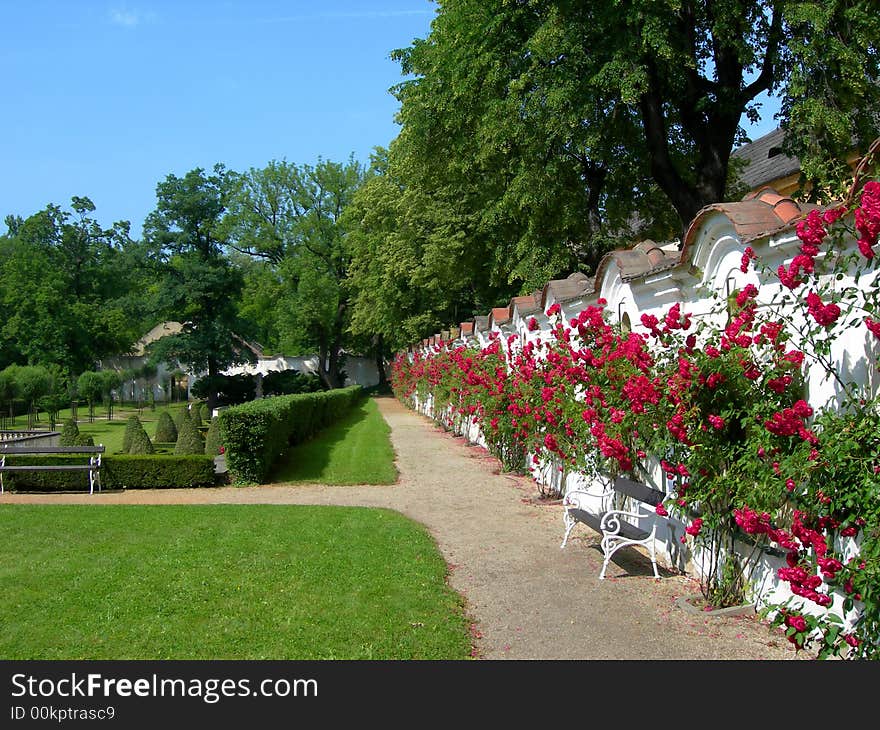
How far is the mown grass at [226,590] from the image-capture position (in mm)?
5125

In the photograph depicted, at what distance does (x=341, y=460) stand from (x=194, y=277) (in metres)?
30.8

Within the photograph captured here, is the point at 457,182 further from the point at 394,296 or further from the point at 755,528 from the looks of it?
the point at 755,528

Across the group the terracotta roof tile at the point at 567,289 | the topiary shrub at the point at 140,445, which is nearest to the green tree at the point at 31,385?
the topiary shrub at the point at 140,445

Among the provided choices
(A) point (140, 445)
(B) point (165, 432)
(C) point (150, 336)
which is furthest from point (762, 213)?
(C) point (150, 336)

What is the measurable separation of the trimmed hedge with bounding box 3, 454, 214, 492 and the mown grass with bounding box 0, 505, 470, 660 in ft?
11.0

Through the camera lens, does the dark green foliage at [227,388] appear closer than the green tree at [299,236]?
Yes

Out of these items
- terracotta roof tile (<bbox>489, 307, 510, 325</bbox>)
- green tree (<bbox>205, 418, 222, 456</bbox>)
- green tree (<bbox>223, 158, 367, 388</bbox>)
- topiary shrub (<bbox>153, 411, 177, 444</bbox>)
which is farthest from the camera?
green tree (<bbox>223, 158, 367, 388</bbox>)

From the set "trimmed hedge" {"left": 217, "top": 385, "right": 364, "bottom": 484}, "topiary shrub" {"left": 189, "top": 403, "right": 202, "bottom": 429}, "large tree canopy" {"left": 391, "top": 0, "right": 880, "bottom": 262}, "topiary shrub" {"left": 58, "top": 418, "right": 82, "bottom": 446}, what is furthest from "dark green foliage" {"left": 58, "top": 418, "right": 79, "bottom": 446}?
"large tree canopy" {"left": 391, "top": 0, "right": 880, "bottom": 262}

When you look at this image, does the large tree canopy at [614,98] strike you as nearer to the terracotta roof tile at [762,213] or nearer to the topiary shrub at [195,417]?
the terracotta roof tile at [762,213]

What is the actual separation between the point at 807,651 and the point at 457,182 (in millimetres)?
20004

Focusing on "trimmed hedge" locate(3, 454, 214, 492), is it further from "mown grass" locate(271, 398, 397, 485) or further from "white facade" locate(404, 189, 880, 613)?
"white facade" locate(404, 189, 880, 613)

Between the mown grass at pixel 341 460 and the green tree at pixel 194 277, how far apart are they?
2269 centimetres

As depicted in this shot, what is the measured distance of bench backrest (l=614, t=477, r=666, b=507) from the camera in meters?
7.10

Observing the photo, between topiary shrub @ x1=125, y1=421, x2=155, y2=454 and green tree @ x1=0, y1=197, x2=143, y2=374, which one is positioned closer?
topiary shrub @ x1=125, y1=421, x2=155, y2=454
